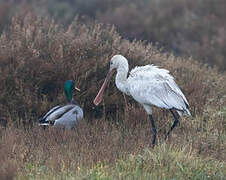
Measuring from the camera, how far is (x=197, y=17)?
60.2 ft

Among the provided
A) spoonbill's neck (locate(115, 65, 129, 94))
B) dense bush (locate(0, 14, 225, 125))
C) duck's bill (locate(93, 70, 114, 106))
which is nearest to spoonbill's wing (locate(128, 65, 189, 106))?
spoonbill's neck (locate(115, 65, 129, 94))

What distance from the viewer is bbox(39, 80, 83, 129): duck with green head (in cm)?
795

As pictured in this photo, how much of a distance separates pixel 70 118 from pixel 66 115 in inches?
3.7

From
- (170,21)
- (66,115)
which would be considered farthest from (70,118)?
(170,21)

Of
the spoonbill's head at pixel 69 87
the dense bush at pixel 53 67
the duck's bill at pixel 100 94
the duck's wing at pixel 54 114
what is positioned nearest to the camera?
the duck's wing at pixel 54 114

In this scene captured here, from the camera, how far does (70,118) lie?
26.4 feet

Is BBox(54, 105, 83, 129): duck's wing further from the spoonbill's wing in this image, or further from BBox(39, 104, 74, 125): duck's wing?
the spoonbill's wing

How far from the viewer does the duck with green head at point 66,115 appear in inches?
313

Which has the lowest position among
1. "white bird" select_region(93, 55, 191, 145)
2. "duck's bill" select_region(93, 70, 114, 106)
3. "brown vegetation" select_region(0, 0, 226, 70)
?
"brown vegetation" select_region(0, 0, 226, 70)

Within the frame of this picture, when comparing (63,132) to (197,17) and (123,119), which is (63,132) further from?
(197,17)

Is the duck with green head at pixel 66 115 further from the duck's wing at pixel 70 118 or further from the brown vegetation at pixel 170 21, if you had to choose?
the brown vegetation at pixel 170 21

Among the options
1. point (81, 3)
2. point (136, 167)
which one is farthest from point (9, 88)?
point (81, 3)

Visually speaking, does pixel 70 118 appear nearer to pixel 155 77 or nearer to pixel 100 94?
pixel 100 94

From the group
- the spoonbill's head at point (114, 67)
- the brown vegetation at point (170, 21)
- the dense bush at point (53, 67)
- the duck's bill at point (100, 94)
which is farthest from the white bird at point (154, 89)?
the brown vegetation at point (170, 21)
